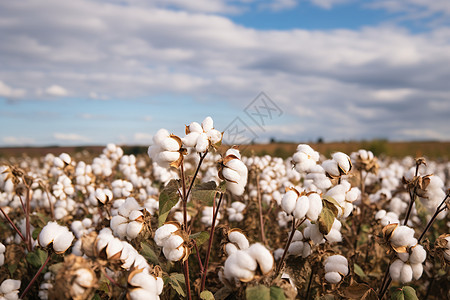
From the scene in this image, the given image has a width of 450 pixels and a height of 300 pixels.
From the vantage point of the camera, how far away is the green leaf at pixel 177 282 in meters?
1.72

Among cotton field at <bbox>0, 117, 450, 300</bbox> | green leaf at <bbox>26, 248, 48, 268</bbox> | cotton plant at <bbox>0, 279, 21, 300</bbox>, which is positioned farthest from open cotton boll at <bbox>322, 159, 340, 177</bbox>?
green leaf at <bbox>26, 248, 48, 268</bbox>

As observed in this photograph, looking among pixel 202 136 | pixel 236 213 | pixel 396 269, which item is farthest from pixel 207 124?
pixel 236 213

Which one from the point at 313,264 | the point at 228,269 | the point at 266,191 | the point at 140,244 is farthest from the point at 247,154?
the point at 228,269

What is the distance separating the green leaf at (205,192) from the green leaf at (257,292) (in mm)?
435

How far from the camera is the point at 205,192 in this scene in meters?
1.68

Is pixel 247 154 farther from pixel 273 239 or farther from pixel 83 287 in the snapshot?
pixel 83 287

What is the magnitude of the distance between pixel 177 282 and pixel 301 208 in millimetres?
713

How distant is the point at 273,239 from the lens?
3.91 m

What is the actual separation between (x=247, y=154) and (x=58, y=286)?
3909 millimetres

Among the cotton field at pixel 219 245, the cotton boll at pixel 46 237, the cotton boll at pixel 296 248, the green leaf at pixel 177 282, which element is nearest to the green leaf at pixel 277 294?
the cotton field at pixel 219 245

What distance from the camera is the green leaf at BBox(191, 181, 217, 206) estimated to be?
5.39ft

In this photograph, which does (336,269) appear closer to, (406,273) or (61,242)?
(406,273)

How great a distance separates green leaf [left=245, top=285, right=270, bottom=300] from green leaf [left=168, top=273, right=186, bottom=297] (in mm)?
513

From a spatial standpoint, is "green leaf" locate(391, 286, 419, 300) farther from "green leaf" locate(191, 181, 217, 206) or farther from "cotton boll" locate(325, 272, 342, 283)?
"green leaf" locate(191, 181, 217, 206)
